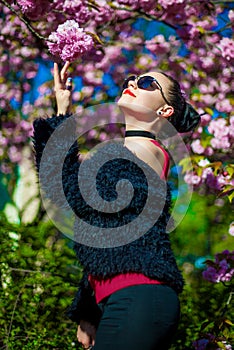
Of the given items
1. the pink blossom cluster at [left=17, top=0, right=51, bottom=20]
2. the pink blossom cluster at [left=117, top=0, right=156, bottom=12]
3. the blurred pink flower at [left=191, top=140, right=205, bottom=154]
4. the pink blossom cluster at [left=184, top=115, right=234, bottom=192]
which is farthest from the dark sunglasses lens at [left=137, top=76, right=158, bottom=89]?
the pink blossom cluster at [left=117, top=0, right=156, bottom=12]

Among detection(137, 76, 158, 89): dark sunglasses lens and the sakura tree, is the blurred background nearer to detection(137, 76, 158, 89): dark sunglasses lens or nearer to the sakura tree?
the sakura tree

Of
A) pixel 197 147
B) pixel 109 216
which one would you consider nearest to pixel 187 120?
pixel 109 216

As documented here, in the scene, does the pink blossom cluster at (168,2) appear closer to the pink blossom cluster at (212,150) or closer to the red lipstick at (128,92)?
the pink blossom cluster at (212,150)

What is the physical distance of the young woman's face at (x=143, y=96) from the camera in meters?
2.17

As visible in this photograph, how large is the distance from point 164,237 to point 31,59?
458cm

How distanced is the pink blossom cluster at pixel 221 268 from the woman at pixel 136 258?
162 centimetres

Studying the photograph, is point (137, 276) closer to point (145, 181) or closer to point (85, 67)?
point (145, 181)

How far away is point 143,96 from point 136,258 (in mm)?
661

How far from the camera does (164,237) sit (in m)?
1.95

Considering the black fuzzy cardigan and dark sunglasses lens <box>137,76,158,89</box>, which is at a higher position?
dark sunglasses lens <box>137,76,158,89</box>

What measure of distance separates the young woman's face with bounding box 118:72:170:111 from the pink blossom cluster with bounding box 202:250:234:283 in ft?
5.79

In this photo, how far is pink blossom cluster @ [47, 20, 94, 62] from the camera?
2.32m

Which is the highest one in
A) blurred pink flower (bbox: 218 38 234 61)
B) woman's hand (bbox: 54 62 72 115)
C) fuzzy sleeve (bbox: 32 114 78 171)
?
woman's hand (bbox: 54 62 72 115)

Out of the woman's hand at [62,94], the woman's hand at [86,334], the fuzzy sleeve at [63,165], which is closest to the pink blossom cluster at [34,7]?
the woman's hand at [62,94]
